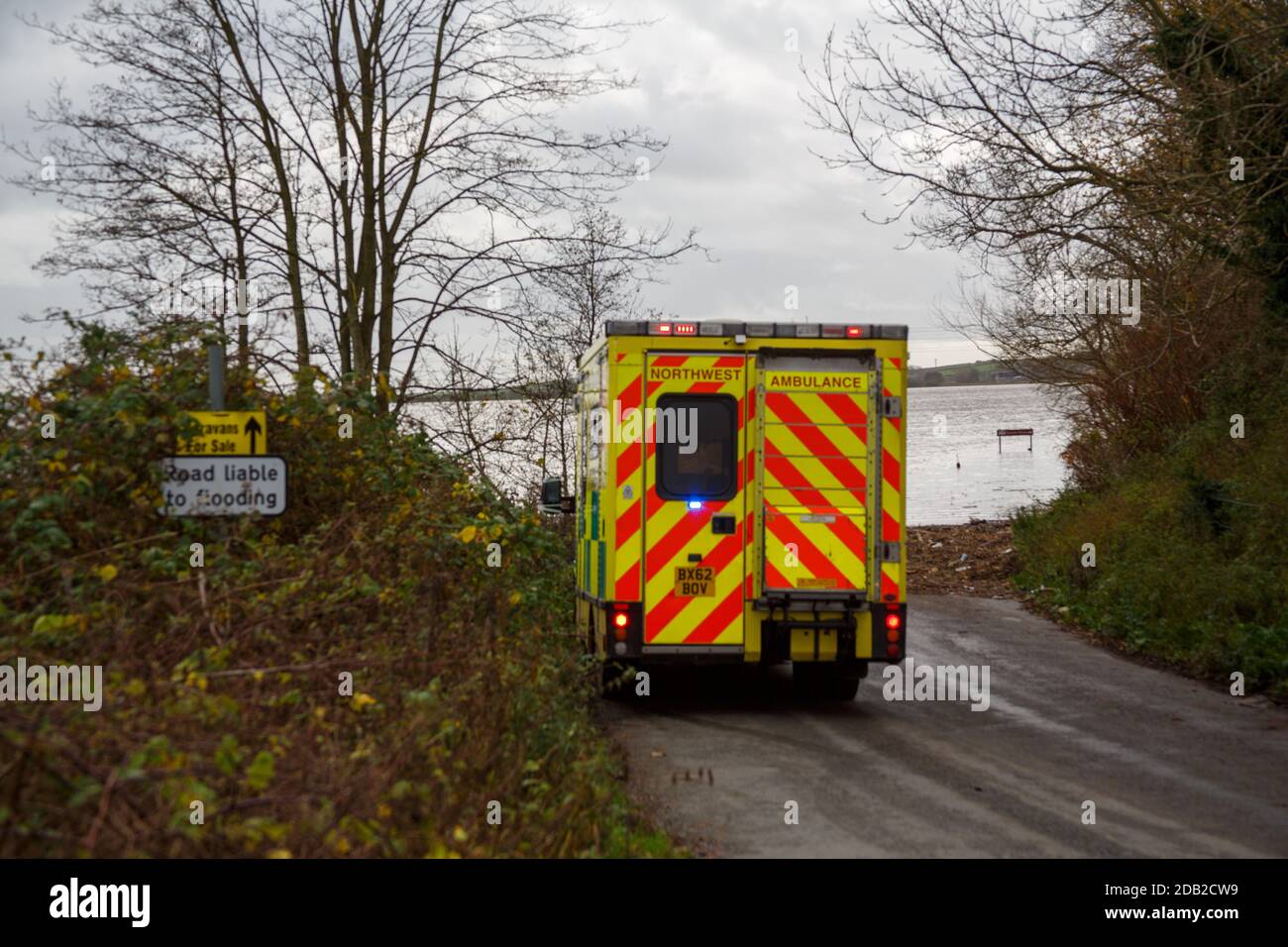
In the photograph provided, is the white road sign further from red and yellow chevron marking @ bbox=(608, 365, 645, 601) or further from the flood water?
the flood water

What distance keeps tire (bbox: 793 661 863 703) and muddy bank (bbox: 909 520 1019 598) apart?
32.8 ft

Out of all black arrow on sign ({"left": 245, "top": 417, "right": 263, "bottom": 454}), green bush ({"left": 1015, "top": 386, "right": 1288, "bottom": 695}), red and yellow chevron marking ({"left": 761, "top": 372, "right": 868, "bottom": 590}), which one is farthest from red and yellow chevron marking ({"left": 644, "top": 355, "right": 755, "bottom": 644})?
green bush ({"left": 1015, "top": 386, "right": 1288, "bottom": 695})

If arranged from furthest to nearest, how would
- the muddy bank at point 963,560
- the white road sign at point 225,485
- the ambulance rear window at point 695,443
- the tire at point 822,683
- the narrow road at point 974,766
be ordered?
the muddy bank at point 963,560, the tire at point 822,683, the ambulance rear window at point 695,443, the white road sign at point 225,485, the narrow road at point 974,766

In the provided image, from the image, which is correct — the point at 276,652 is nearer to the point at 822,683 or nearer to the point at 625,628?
the point at 625,628

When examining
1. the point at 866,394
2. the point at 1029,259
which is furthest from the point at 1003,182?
the point at 866,394

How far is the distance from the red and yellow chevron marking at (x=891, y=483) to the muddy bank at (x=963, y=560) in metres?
10.9

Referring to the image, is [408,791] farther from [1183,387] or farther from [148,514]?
[1183,387]

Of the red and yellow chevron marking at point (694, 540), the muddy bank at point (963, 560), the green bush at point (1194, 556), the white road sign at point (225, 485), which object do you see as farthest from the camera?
the muddy bank at point (963, 560)

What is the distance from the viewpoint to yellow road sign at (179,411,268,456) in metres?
9.26

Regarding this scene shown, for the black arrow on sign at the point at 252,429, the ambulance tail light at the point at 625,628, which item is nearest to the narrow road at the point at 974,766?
the ambulance tail light at the point at 625,628

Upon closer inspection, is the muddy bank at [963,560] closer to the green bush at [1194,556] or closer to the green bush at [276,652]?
the green bush at [1194,556]

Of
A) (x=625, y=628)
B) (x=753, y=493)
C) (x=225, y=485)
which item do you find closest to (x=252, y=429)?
(x=225, y=485)

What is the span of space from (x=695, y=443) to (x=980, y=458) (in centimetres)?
5773

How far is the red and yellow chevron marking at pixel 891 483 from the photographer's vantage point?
1176cm
